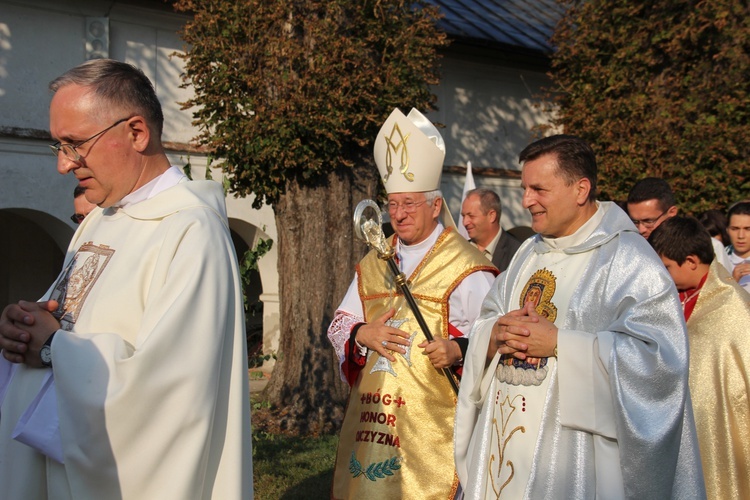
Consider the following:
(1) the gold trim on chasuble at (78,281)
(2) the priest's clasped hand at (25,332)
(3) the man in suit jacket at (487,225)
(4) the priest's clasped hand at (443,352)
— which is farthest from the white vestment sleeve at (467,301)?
(2) the priest's clasped hand at (25,332)

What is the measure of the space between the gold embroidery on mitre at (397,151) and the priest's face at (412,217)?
6.1 inches

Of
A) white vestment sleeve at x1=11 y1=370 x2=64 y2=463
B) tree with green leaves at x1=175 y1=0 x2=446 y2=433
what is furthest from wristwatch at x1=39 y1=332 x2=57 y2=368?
tree with green leaves at x1=175 y1=0 x2=446 y2=433

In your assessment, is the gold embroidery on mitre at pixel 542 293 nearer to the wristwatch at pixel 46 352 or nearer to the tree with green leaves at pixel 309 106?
the wristwatch at pixel 46 352

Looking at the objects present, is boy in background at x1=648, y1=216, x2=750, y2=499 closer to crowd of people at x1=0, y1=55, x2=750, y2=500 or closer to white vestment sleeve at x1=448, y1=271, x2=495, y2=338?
crowd of people at x1=0, y1=55, x2=750, y2=500

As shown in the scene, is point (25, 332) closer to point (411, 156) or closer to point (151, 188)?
point (151, 188)

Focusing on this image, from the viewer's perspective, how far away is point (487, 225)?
6824 millimetres

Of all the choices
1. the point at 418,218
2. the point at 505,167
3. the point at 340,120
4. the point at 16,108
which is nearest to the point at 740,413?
the point at 418,218

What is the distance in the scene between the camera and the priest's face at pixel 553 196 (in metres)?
3.72

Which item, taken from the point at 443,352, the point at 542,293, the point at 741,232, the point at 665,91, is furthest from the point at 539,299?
the point at 665,91

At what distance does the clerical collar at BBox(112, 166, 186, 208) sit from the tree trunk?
6.11 m

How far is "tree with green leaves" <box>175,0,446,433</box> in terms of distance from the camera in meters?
8.47

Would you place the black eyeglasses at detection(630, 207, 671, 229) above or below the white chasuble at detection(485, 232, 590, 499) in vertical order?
above

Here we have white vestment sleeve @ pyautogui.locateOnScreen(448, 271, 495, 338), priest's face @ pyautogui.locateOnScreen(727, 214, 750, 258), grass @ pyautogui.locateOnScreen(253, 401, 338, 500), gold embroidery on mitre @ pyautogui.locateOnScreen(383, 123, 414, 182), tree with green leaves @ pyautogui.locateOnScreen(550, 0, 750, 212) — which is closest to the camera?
white vestment sleeve @ pyautogui.locateOnScreen(448, 271, 495, 338)

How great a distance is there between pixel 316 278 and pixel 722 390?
5264 millimetres
